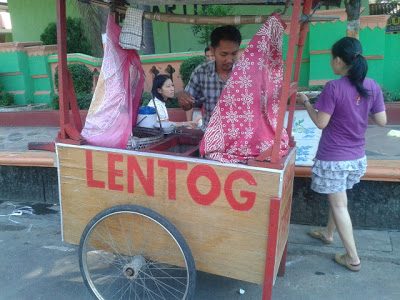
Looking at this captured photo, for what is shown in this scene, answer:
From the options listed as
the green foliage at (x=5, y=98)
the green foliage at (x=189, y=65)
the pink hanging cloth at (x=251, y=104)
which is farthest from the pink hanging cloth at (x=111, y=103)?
the green foliage at (x=5, y=98)

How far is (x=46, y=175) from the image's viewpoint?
3.99 m

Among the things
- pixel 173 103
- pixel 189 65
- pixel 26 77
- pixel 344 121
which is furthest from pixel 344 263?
pixel 26 77

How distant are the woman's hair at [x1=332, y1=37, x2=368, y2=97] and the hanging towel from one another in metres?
1.29

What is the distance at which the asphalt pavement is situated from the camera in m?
2.46

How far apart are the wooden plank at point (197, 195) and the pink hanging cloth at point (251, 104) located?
0.13 m

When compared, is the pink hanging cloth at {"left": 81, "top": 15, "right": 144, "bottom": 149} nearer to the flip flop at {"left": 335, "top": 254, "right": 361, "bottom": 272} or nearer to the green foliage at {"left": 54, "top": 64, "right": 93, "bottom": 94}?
the flip flop at {"left": 335, "top": 254, "right": 361, "bottom": 272}

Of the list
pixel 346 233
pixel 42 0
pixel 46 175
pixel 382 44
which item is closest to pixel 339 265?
pixel 346 233

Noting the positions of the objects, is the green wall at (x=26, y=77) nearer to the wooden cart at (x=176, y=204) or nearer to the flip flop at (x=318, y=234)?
the wooden cart at (x=176, y=204)

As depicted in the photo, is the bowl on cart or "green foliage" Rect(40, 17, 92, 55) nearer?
the bowl on cart

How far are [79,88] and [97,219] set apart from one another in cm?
544

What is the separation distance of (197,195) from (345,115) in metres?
1.18

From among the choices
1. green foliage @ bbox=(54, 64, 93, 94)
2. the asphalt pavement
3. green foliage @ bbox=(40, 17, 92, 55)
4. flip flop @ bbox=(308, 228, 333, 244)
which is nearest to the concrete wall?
green foliage @ bbox=(40, 17, 92, 55)

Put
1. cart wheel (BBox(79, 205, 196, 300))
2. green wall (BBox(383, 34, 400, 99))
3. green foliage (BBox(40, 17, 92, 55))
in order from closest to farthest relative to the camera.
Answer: cart wheel (BBox(79, 205, 196, 300)) → green wall (BBox(383, 34, 400, 99)) → green foliage (BBox(40, 17, 92, 55))

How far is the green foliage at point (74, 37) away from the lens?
8.27 metres
